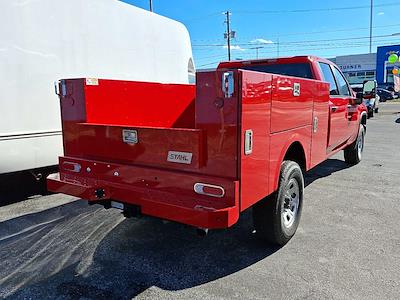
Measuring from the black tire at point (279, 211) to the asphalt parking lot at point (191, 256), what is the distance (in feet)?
0.58

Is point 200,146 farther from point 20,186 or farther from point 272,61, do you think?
point 20,186

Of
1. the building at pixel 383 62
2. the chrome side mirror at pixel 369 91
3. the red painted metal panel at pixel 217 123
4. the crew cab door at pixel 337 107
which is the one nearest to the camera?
the red painted metal panel at pixel 217 123

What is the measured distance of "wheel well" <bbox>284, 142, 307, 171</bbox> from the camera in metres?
4.02

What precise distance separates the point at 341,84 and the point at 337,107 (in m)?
0.95

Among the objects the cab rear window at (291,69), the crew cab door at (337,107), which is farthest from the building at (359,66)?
the cab rear window at (291,69)

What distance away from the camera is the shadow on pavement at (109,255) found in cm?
314

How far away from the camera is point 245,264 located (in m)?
3.47

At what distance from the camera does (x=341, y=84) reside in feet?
20.9

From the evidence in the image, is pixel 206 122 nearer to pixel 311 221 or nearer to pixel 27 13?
pixel 311 221

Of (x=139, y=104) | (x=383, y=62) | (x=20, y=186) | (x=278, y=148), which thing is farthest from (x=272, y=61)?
(x=383, y=62)

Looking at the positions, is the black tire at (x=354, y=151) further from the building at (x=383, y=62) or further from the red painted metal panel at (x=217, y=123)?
the building at (x=383, y=62)

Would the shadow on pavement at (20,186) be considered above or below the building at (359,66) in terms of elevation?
below

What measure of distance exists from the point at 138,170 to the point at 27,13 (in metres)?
3.02

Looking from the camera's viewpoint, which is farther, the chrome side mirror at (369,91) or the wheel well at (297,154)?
the chrome side mirror at (369,91)
